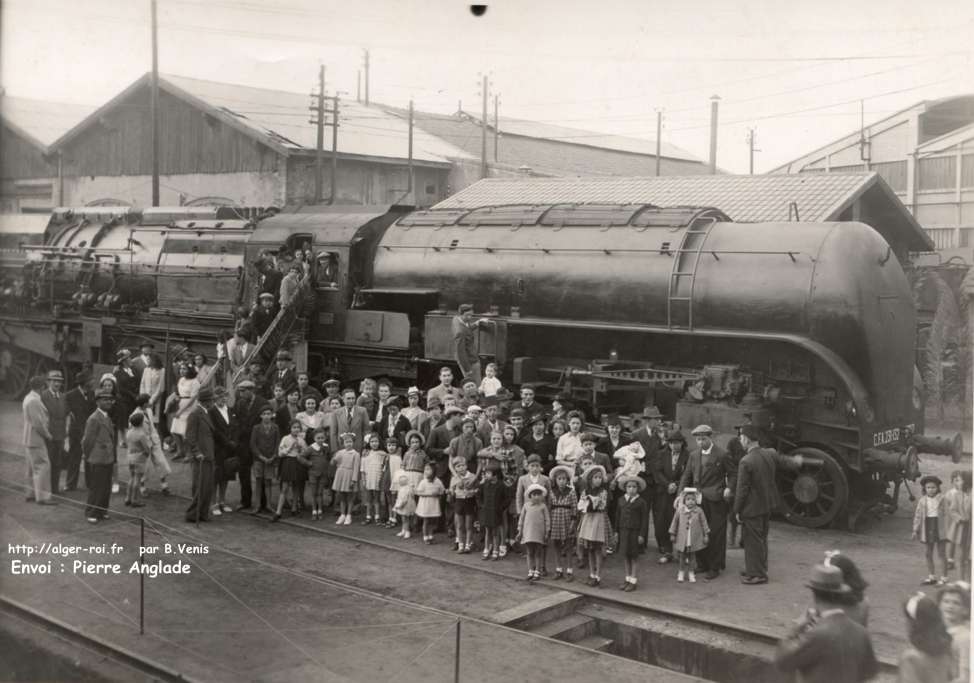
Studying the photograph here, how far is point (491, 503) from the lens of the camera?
10.3m

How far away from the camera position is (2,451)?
15.3 metres

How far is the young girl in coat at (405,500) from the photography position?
1109cm

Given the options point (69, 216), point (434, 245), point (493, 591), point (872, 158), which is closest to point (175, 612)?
point (493, 591)

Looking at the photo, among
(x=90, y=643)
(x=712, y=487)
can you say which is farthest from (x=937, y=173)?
(x=90, y=643)

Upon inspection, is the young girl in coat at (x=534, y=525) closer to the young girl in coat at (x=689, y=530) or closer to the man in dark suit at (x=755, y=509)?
the young girl in coat at (x=689, y=530)

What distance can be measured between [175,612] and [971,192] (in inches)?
658

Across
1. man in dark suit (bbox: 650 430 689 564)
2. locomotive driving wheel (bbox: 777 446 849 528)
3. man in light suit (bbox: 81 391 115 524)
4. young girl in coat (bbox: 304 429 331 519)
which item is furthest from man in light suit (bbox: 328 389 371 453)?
locomotive driving wheel (bbox: 777 446 849 528)

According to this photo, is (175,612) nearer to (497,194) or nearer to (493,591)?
(493,591)

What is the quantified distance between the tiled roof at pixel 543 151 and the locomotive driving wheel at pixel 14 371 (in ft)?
59.1

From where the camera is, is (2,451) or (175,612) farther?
(2,451)

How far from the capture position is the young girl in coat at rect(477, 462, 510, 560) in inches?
405

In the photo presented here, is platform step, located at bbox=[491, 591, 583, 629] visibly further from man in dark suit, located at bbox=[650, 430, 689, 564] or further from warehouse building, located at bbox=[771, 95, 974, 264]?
warehouse building, located at bbox=[771, 95, 974, 264]

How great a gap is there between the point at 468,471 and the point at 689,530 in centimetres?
269

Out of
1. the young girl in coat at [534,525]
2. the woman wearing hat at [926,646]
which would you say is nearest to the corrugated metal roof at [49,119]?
the young girl in coat at [534,525]
